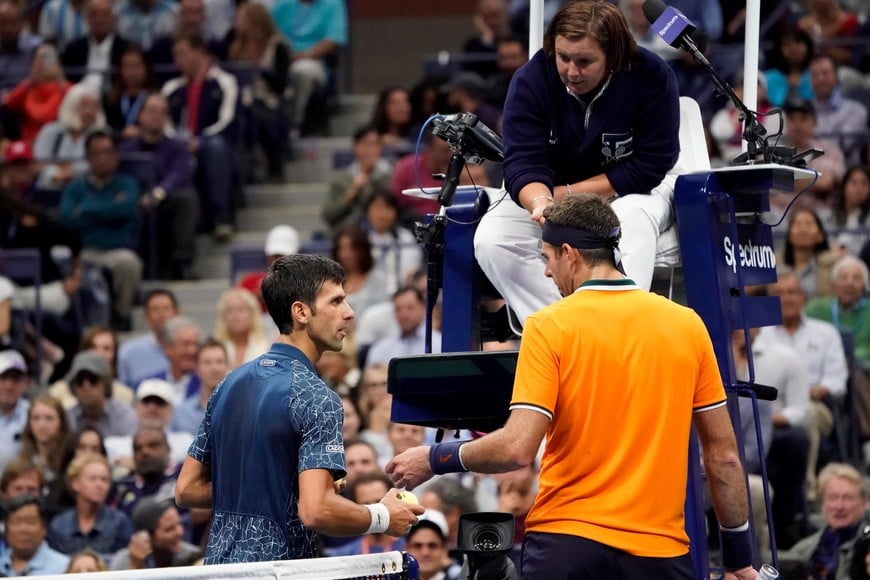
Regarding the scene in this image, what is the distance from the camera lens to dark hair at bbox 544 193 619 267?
5.32 m

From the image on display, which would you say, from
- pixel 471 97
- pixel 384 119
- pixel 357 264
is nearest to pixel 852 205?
pixel 471 97

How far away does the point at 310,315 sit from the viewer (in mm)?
5293

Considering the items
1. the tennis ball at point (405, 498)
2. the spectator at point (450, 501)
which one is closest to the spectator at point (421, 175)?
the spectator at point (450, 501)

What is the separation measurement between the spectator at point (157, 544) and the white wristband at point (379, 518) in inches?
169

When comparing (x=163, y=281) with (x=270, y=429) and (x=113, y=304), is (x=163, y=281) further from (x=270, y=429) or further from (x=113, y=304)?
(x=270, y=429)

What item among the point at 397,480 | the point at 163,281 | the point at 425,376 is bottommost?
the point at 397,480

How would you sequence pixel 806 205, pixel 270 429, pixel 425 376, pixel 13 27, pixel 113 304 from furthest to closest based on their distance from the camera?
pixel 13 27 → pixel 113 304 → pixel 806 205 → pixel 425 376 → pixel 270 429

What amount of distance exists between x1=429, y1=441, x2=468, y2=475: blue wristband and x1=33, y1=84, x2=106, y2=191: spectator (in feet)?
31.7

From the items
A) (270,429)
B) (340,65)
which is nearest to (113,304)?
(340,65)

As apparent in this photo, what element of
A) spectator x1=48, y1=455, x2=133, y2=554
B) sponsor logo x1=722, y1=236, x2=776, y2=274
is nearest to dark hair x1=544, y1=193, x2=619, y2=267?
sponsor logo x1=722, y1=236, x2=776, y2=274

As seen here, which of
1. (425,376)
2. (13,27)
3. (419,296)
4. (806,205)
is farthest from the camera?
(13,27)

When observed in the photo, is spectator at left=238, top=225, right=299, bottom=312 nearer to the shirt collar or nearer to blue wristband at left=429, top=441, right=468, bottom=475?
blue wristband at left=429, top=441, right=468, bottom=475

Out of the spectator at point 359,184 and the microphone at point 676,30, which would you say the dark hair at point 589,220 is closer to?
the microphone at point 676,30

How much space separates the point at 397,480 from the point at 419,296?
585 centimetres
